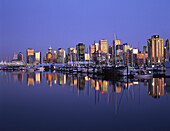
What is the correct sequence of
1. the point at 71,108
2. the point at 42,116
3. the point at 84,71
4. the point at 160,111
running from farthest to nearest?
the point at 84,71 → the point at 71,108 → the point at 160,111 → the point at 42,116

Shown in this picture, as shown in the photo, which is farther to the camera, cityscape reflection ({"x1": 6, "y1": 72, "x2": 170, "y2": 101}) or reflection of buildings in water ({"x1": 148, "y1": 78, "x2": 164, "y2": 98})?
cityscape reflection ({"x1": 6, "y1": 72, "x2": 170, "y2": 101})

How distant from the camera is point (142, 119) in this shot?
48.9ft

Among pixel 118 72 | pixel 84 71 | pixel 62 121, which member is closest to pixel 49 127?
pixel 62 121

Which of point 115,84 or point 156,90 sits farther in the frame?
point 115,84

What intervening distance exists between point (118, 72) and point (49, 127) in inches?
1963

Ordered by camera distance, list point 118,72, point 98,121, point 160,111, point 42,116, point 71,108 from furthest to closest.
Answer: point 118,72 < point 71,108 < point 160,111 < point 42,116 < point 98,121

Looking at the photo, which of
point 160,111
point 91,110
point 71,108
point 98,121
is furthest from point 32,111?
point 160,111

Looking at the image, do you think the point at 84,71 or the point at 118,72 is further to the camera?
the point at 84,71

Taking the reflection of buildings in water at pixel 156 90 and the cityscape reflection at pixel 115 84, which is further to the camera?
the cityscape reflection at pixel 115 84

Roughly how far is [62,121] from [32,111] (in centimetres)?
447

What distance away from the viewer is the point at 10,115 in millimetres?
16625

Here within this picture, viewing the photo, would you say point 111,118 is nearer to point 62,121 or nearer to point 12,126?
point 62,121

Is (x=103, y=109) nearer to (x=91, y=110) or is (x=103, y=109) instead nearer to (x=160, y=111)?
(x=91, y=110)

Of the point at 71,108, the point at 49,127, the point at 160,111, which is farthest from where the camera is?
the point at 71,108
